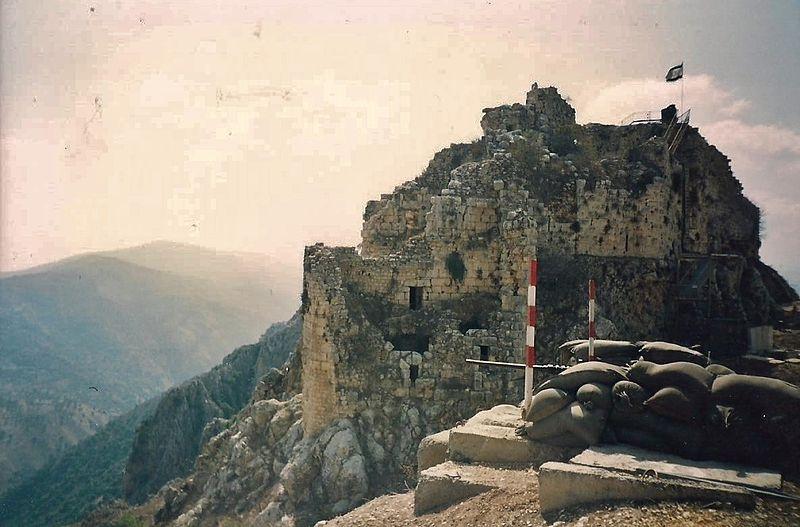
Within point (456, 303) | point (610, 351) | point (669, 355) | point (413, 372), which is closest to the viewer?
point (669, 355)

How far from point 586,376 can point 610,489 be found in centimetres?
175

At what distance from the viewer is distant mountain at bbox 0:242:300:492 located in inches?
3605

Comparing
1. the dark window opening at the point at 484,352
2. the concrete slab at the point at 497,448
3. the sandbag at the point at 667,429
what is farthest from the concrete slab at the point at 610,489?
the dark window opening at the point at 484,352

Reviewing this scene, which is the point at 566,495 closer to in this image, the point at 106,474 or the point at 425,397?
the point at 425,397

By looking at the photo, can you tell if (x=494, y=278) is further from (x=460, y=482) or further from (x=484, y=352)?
(x=460, y=482)

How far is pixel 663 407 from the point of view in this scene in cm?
751

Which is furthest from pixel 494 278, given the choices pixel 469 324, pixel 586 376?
pixel 586 376

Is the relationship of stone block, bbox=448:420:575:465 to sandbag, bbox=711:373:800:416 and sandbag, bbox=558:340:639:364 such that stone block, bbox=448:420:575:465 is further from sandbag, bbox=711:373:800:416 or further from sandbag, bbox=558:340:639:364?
sandbag, bbox=711:373:800:416

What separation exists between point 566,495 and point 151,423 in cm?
4123

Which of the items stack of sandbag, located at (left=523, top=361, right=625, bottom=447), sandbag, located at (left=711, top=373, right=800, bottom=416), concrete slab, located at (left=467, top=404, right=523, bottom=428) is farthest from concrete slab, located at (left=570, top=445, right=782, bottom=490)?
concrete slab, located at (left=467, top=404, right=523, bottom=428)

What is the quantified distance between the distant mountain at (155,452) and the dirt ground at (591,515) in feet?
99.2

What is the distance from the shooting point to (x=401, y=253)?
15719 millimetres

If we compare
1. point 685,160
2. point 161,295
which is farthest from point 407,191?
point 161,295

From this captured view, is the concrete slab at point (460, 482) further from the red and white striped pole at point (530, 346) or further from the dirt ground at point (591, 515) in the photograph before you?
the red and white striped pole at point (530, 346)
